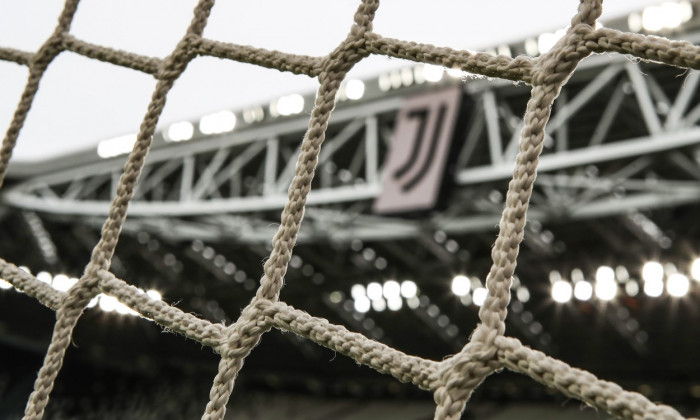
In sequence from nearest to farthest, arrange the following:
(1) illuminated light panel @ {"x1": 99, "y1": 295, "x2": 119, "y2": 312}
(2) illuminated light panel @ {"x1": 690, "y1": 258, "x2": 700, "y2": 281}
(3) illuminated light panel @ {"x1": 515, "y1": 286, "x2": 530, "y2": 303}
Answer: (2) illuminated light panel @ {"x1": 690, "y1": 258, "x2": 700, "y2": 281}, (3) illuminated light panel @ {"x1": 515, "y1": 286, "x2": 530, "y2": 303}, (1) illuminated light panel @ {"x1": 99, "y1": 295, "x2": 119, "y2": 312}

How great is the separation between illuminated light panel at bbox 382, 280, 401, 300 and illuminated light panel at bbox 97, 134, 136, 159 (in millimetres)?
3698

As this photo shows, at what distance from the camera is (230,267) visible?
1086 cm

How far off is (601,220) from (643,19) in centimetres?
299

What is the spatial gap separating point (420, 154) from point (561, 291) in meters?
4.20

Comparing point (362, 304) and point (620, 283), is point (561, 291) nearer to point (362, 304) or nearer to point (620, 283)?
point (620, 283)

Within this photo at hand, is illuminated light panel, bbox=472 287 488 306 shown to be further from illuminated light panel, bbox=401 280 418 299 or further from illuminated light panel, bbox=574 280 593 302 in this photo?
illuminated light panel, bbox=574 280 593 302

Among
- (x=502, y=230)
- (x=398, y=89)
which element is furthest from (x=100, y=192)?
(x=502, y=230)

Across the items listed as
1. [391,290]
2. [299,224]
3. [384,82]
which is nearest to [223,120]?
[384,82]

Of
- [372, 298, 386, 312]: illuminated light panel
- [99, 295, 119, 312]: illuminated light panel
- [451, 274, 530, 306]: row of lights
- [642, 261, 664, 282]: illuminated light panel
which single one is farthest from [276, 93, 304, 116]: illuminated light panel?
[99, 295, 119, 312]: illuminated light panel

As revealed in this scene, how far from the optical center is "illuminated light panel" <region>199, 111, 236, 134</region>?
7.54 metres

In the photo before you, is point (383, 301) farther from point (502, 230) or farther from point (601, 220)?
point (502, 230)

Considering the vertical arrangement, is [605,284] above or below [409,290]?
below

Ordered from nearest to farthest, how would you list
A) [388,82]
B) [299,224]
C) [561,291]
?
[299,224] < [388,82] < [561,291]

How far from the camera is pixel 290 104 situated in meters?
7.09
